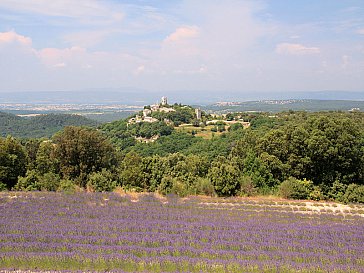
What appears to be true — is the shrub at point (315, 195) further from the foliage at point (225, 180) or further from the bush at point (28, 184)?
the bush at point (28, 184)

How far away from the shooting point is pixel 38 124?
142 meters

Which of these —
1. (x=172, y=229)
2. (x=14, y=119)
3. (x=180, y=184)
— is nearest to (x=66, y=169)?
(x=180, y=184)

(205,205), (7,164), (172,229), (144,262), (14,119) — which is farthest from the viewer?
(14,119)

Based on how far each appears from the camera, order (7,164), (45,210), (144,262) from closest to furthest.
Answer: (144,262) < (45,210) < (7,164)

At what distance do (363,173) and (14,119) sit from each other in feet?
477

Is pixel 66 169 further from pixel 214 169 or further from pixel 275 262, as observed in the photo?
pixel 275 262

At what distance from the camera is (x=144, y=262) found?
27.7 feet

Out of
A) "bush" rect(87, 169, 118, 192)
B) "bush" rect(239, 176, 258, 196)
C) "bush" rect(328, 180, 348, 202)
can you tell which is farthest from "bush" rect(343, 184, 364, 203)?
"bush" rect(87, 169, 118, 192)

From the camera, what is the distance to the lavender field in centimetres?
848

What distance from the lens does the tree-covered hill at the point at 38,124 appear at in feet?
411

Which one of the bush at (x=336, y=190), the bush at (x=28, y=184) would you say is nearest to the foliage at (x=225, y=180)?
the bush at (x=336, y=190)

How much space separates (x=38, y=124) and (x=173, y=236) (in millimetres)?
143956

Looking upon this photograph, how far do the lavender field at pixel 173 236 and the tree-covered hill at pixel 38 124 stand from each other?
375ft

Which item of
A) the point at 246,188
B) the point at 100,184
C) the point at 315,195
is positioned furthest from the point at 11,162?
the point at 315,195
